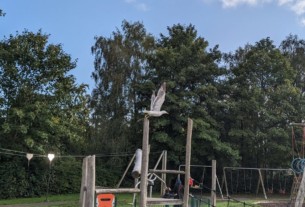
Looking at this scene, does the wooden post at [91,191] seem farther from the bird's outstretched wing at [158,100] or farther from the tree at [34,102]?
the tree at [34,102]

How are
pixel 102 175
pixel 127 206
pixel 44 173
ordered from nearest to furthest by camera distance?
1. pixel 127 206
2. pixel 44 173
3. pixel 102 175

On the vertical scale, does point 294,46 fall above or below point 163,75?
above

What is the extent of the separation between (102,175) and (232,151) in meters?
8.14

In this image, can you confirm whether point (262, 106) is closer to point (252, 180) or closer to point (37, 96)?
point (252, 180)

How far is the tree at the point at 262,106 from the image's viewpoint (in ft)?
90.9

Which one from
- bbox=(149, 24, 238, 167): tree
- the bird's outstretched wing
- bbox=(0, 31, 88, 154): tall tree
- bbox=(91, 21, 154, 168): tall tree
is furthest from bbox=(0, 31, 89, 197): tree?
the bird's outstretched wing

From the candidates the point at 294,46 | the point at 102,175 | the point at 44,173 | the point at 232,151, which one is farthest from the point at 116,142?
the point at 294,46

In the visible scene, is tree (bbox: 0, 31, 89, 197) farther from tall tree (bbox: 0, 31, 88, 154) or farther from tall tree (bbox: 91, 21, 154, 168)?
tall tree (bbox: 91, 21, 154, 168)

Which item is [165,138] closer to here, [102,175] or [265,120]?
[102,175]

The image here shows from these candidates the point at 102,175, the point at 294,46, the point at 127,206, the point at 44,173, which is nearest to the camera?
the point at 127,206

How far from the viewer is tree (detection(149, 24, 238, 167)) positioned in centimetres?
2641

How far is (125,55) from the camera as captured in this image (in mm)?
29578

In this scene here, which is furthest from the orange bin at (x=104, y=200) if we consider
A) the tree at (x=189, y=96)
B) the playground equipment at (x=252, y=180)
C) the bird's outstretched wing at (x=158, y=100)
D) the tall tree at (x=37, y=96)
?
the playground equipment at (x=252, y=180)

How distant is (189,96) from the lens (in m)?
27.8
